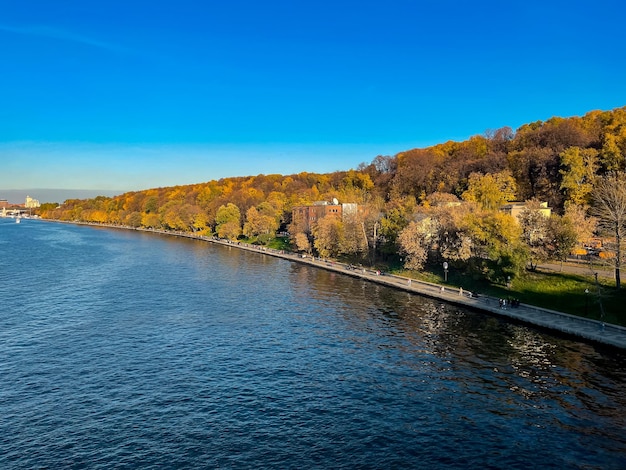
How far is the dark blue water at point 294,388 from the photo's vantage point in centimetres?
2414

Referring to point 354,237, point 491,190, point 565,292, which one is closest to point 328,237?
point 354,237

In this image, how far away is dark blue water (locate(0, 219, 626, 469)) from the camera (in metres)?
24.1

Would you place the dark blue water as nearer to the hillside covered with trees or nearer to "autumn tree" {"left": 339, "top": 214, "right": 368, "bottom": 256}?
the hillside covered with trees

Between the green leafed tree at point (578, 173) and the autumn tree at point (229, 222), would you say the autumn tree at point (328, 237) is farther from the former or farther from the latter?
the autumn tree at point (229, 222)

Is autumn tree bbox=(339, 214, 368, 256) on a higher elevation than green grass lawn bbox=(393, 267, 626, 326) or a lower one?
higher

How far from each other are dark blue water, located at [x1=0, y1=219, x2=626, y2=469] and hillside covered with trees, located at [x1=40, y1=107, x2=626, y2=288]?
1506 cm

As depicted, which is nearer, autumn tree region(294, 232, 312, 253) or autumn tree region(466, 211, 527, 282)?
autumn tree region(466, 211, 527, 282)

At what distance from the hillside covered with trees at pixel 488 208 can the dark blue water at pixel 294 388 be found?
1506cm

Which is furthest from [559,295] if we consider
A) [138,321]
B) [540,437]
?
[138,321]

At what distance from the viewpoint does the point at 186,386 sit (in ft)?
105

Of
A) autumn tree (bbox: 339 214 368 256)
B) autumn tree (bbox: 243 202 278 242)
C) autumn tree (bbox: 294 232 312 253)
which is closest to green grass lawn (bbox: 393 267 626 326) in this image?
autumn tree (bbox: 339 214 368 256)

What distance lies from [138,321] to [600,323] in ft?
150

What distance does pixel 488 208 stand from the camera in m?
87.1

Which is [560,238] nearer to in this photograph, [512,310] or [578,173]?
[512,310]
